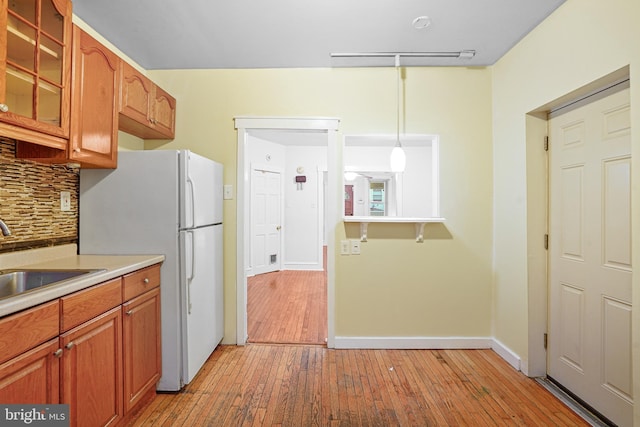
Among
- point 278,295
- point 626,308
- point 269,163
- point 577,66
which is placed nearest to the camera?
point 626,308

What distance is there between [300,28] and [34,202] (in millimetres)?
2027

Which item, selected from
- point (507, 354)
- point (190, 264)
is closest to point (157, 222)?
point (190, 264)

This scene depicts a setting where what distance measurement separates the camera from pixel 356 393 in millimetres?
1991

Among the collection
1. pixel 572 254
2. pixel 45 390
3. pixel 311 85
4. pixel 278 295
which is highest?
Answer: pixel 311 85

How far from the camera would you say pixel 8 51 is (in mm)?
1281

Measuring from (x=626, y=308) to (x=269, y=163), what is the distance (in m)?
4.90

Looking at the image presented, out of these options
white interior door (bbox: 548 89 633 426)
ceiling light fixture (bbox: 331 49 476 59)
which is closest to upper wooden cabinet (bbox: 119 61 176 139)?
ceiling light fixture (bbox: 331 49 476 59)

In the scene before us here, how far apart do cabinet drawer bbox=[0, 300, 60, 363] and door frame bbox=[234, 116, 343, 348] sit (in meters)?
1.50

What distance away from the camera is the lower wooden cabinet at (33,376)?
101cm

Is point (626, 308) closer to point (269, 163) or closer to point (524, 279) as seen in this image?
point (524, 279)

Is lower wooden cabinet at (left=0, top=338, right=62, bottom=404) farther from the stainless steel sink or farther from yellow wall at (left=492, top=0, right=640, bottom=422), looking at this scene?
yellow wall at (left=492, top=0, right=640, bottom=422)

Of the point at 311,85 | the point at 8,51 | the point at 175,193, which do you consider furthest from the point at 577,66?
the point at 8,51

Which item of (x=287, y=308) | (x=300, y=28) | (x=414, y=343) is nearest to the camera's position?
(x=300, y=28)

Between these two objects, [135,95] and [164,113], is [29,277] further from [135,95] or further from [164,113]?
[164,113]
